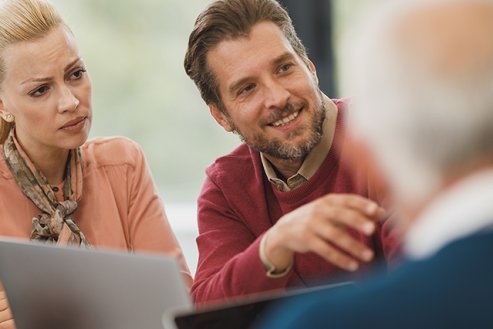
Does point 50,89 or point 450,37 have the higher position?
point 450,37

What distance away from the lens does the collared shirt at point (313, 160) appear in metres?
1.99

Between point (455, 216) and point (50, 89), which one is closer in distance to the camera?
point (455, 216)

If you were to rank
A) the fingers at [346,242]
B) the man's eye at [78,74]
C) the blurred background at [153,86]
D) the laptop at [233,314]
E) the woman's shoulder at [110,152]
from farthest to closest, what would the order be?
the blurred background at [153,86] → the woman's shoulder at [110,152] → the man's eye at [78,74] → the fingers at [346,242] → the laptop at [233,314]

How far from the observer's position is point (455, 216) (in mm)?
856

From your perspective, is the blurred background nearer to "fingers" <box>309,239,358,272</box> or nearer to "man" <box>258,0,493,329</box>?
"fingers" <box>309,239,358,272</box>

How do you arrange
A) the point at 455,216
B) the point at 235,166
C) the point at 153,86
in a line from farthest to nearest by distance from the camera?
the point at 153,86
the point at 235,166
the point at 455,216

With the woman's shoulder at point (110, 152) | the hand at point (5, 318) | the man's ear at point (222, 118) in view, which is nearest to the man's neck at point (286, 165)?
the man's ear at point (222, 118)

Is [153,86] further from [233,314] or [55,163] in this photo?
[233,314]

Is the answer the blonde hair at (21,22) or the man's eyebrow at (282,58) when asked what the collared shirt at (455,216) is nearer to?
the man's eyebrow at (282,58)

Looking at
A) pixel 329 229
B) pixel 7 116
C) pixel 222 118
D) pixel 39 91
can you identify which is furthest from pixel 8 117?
pixel 329 229

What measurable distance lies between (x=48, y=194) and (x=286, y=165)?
0.64m

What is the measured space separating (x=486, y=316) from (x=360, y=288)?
13 cm

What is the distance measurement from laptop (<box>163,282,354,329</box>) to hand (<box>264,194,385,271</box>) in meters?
0.14

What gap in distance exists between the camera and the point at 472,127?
89cm
